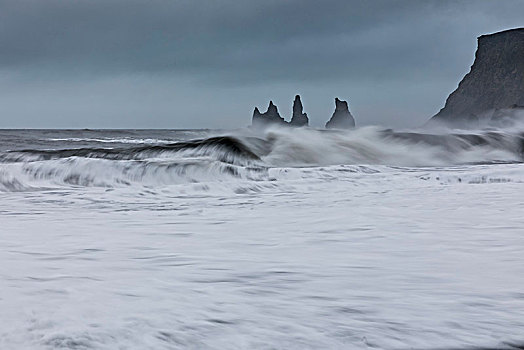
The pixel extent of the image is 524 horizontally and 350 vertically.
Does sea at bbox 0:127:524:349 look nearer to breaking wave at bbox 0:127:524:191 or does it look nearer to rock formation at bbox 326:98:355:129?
breaking wave at bbox 0:127:524:191

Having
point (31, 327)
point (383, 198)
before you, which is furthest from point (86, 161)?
point (31, 327)

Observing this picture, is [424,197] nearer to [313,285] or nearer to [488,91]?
[313,285]

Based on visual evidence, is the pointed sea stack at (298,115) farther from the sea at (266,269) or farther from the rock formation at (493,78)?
the sea at (266,269)

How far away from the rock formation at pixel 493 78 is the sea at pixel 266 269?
58.3 meters

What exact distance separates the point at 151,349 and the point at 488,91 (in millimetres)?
66870

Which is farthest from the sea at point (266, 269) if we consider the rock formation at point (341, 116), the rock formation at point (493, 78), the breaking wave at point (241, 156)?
the rock formation at point (493, 78)

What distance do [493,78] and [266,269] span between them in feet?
219

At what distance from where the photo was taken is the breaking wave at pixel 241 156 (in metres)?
6.92

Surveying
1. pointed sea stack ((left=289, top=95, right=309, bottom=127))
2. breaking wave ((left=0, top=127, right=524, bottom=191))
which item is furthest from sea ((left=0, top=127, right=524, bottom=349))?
pointed sea stack ((left=289, top=95, right=309, bottom=127))

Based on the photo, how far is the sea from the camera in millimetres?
1150

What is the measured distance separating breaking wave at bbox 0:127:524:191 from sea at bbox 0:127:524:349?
1.73 metres

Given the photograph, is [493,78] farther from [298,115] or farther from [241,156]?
[241,156]

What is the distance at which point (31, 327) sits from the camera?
1158 mm

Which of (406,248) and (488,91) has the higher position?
(488,91)
